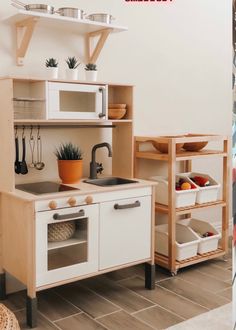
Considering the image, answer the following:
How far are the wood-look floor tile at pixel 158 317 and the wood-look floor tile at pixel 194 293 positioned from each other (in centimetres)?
25

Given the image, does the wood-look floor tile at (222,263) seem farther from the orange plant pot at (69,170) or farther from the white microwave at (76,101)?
the white microwave at (76,101)

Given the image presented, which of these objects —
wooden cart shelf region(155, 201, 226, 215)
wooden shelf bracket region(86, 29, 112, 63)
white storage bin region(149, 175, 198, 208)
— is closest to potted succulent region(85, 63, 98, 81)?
wooden shelf bracket region(86, 29, 112, 63)

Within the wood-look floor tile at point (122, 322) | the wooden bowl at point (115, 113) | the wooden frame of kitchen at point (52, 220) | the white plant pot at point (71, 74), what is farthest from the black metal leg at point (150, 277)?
the white plant pot at point (71, 74)

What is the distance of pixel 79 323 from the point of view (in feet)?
7.96

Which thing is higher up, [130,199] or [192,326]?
[130,199]

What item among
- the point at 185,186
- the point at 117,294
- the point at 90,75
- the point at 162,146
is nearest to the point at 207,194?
the point at 185,186

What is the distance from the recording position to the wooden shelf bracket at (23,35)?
103 inches

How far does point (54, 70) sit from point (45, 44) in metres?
0.27

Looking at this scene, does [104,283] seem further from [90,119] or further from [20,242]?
[90,119]

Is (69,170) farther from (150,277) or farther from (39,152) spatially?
(150,277)

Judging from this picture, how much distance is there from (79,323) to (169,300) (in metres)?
0.61

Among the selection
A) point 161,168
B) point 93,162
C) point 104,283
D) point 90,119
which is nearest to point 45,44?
point 90,119

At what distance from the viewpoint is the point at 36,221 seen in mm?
2352

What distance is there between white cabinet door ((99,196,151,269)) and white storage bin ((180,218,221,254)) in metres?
0.62
